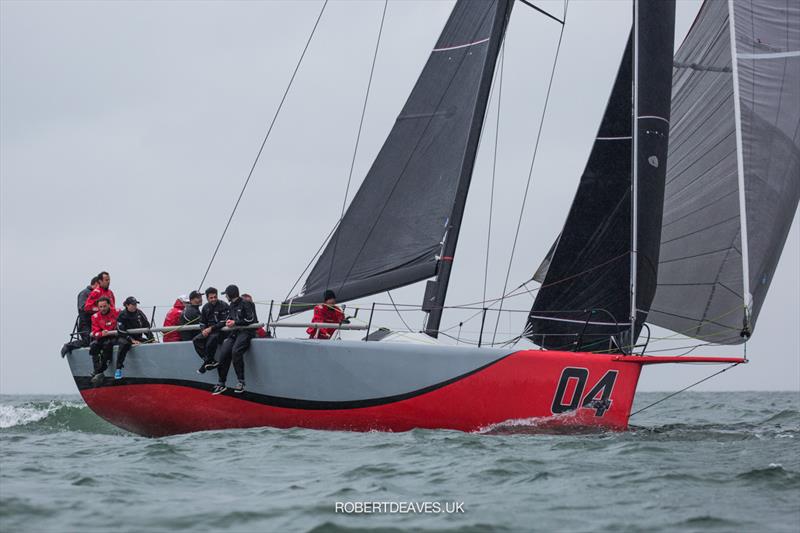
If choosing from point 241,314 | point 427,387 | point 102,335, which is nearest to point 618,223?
point 427,387

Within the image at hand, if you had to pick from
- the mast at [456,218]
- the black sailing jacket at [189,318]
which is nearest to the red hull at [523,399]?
the mast at [456,218]

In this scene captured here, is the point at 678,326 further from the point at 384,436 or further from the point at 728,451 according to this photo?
the point at 384,436

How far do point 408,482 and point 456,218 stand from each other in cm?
497

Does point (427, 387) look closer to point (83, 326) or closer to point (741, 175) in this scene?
point (741, 175)

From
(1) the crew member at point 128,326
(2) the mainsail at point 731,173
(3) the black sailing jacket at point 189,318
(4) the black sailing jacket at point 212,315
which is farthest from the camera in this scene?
(1) the crew member at point 128,326

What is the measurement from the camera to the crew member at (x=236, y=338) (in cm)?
1163

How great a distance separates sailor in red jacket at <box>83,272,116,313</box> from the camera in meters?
13.4

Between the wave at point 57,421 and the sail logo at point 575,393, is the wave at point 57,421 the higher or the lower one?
the lower one

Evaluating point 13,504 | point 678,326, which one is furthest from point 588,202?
point 13,504

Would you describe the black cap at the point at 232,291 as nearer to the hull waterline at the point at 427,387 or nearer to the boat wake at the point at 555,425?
the hull waterline at the point at 427,387

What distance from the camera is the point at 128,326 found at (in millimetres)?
13227

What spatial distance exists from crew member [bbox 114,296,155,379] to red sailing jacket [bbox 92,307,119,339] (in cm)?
21

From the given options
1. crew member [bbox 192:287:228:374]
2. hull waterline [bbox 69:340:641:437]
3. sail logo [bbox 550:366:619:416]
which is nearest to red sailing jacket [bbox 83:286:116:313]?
crew member [bbox 192:287:228:374]

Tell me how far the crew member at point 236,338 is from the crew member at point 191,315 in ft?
3.63
